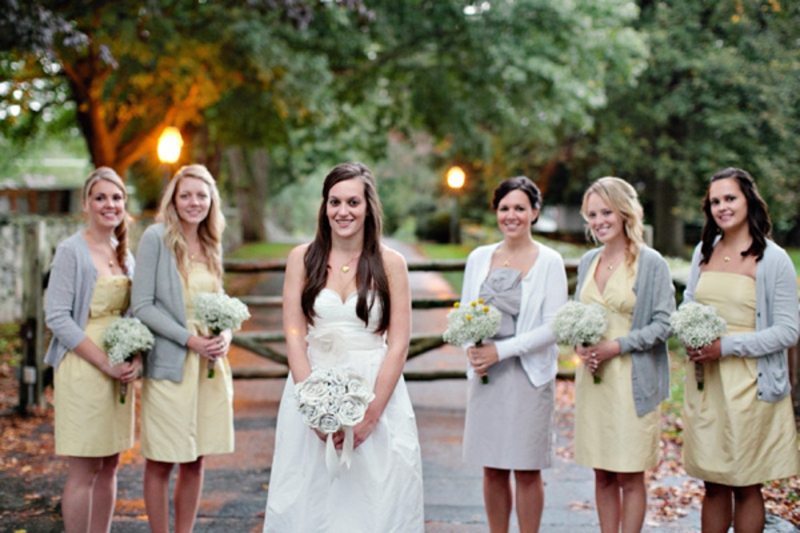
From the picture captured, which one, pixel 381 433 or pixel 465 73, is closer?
pixel 381 433

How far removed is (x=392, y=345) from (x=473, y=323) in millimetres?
818

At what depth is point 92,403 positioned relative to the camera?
4660 mm

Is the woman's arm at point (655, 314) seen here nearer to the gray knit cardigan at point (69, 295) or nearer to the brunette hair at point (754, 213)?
the brunette hair at point (754, 213)

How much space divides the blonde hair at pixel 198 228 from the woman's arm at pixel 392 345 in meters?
1.41

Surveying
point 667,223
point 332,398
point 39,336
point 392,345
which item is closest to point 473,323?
point 392,345

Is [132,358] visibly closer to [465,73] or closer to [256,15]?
[256,15]

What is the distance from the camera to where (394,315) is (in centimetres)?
396

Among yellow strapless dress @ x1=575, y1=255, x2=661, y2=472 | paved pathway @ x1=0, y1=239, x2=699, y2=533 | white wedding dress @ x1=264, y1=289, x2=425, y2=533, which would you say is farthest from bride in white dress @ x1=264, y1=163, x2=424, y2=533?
paved pathway @ x1=0, y1=239, x2=699, y2=533

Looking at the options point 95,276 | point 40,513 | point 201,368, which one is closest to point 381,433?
point 201,368

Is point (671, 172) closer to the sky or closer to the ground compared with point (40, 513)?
closer to the sky

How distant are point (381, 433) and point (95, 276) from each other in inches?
82.1

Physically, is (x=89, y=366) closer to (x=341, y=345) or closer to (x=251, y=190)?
(x=341, y=345)

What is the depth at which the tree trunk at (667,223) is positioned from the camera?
25562 mm

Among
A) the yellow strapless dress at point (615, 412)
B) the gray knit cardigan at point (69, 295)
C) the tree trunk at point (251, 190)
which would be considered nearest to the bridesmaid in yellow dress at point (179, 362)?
the gray knit cardigan at point (69, 295)
